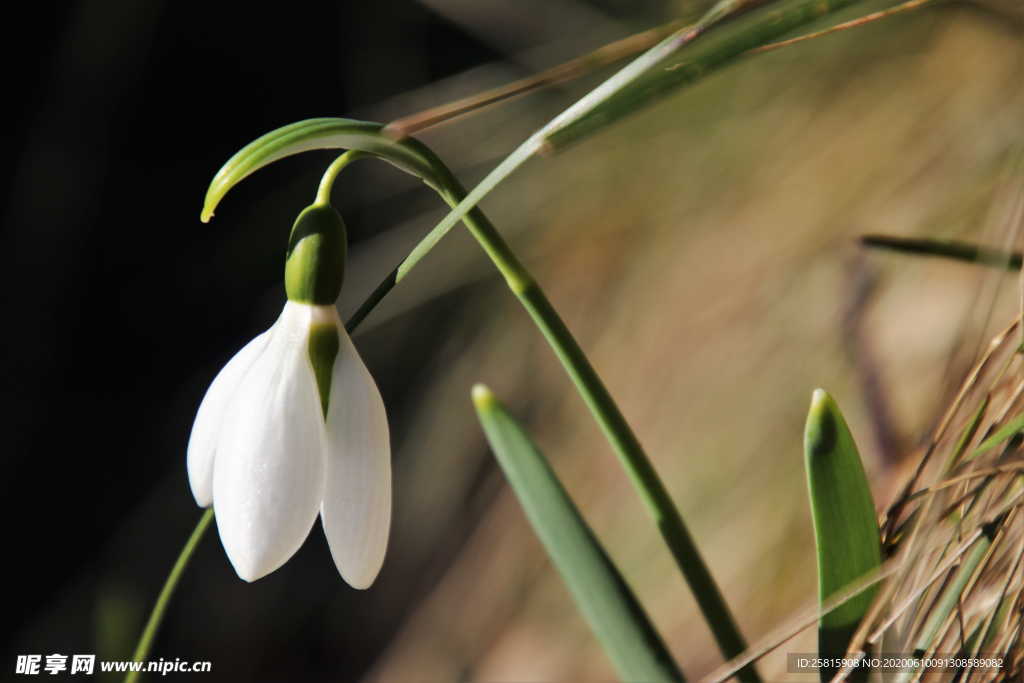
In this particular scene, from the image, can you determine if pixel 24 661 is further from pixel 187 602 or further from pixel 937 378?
pixel 937 378

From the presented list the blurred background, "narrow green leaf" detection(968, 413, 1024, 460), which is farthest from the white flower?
the blurred background

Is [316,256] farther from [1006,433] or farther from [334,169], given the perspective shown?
[1006,433]

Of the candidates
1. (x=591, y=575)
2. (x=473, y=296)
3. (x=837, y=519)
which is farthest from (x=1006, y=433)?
(x=473, y=296)

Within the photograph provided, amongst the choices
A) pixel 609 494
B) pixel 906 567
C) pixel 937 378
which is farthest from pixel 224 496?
pixel 609 494

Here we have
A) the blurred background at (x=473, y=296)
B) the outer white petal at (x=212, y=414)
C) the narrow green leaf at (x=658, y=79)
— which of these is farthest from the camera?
the blurred background at (x=473, y=296)

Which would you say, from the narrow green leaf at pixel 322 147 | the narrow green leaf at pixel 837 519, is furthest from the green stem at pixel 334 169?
the narrow green leaf at pixel 837 519

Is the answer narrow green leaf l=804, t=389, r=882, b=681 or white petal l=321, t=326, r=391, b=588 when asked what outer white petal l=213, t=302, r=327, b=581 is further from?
narrow green leaf l=804, t=389, r=882, b=681

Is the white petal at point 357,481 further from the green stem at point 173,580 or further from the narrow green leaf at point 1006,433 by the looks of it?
the narrow green leaf at point 1006,433

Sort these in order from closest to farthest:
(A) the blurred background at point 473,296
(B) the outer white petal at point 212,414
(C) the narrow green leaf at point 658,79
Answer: (C) the narrow green leaf at point 658,79 < (B) the outer white petal at point 212,414 < (A) the blurred background at point 473,296
